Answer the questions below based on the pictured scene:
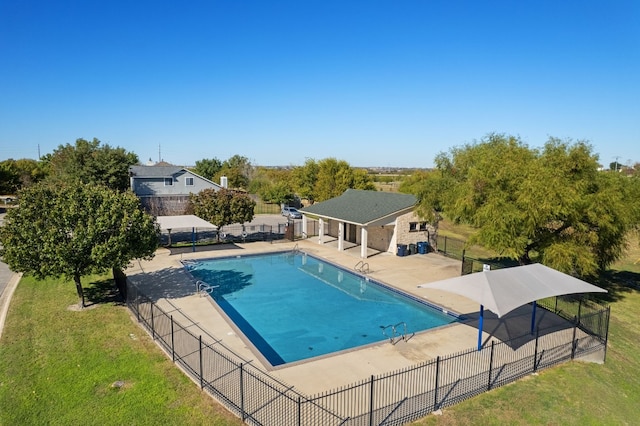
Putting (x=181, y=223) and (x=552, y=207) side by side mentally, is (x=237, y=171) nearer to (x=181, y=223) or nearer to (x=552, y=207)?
(x=181, y=223)

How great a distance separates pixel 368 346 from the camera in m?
13.8

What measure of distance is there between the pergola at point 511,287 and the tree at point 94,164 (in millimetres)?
39391

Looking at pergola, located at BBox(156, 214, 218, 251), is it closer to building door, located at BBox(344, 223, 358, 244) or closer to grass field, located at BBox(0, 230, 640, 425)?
grass field, located at BBox(0, 230, 640, 425)

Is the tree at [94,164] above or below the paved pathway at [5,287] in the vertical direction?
above

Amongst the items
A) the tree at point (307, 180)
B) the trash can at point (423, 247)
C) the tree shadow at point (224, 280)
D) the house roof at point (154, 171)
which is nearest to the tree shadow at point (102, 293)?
the tree shadow at point (224, 280)

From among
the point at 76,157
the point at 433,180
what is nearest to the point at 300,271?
the point at 433,180

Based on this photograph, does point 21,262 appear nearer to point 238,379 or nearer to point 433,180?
point 238,379

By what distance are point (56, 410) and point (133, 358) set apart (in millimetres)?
2860

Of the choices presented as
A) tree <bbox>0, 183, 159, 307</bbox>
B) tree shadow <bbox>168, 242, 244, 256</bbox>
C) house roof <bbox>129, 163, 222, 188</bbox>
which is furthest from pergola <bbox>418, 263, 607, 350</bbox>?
house roof <bbox>129, 163, 222, 188</bbox>

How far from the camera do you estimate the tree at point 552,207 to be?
18078 mm

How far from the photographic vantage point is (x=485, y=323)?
15.9 metres

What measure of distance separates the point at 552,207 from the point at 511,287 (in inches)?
254

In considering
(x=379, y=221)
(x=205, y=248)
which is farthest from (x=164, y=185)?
(x=379, y=221)

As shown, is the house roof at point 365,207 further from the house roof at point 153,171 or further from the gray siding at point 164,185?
the house roof at point 153,171
